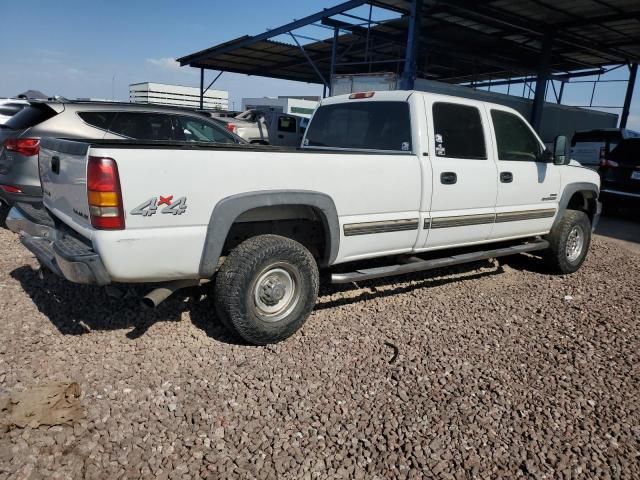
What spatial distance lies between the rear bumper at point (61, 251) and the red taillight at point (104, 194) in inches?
8.8

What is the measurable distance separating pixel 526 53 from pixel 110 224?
20.4 metres

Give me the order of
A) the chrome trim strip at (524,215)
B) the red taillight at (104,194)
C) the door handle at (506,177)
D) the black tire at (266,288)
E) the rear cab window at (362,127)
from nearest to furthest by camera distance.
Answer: the red taillight at (104,194) → the black tire at (266,288) → the rear cab window at (362,127) → the door handle at (506,177) → the chrome trim strip at (524,215)

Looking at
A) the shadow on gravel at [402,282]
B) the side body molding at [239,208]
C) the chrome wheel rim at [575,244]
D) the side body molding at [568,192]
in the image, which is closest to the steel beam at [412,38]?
the side body molding at [568,192]

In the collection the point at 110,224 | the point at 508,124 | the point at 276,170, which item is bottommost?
the point at 110,224

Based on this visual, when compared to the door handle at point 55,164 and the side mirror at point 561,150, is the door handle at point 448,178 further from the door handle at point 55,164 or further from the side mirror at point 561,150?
the door handle at point 55,164

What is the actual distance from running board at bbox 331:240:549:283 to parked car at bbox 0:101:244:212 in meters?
2.70

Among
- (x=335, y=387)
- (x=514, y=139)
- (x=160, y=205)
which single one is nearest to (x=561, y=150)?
(x=514, y=139)

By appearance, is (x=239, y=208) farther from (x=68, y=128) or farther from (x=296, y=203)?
(x=68, y=128)

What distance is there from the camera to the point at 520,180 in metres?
5.16

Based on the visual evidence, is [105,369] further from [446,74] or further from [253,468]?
[446,74]

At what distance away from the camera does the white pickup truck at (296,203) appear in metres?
2.91

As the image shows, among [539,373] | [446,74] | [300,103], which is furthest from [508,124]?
[300,103]

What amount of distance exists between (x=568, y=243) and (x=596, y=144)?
7.51 meters

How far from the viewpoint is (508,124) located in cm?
527
